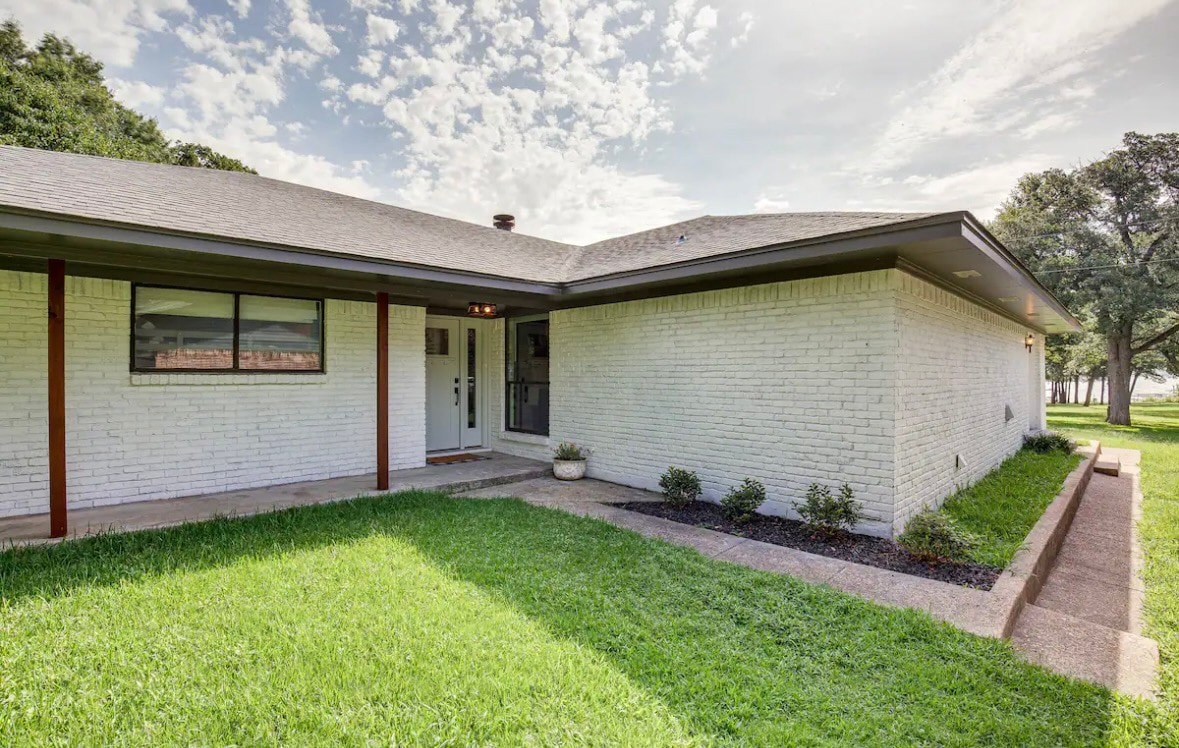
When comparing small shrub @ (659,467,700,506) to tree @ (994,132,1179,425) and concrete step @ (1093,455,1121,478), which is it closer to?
concrete step @ (1093,455,1121,478)

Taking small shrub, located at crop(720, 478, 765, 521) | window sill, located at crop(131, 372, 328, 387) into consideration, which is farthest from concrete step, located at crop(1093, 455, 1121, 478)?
window sill, located at crop(131, 372, 328, 387)

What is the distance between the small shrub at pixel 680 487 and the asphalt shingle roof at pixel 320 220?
8.21 feet

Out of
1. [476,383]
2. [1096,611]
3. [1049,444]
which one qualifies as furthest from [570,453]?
[1049,444]

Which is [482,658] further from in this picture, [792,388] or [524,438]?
[524,438]

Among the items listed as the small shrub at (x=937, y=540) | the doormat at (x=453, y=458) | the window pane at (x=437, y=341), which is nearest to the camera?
the small shrub at (x=937, y=540)

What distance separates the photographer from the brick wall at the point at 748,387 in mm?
4969

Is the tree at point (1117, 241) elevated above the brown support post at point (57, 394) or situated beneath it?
elevated above

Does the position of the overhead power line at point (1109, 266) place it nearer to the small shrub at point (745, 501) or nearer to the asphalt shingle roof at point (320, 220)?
the asphalt shingle roof at point (320, 220)

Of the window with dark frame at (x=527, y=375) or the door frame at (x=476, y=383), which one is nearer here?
the window with dark frame at (x=527, y=375)

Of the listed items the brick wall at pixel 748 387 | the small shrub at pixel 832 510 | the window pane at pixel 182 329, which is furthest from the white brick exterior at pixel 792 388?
the window pane at pixel 182 329

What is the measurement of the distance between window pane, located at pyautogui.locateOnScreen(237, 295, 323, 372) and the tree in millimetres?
21810

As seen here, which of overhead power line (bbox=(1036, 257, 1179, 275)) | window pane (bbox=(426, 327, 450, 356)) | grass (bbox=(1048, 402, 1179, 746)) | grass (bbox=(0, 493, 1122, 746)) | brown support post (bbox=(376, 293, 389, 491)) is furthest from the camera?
overhead power line (bbox=(1036, 257, 1179, 275))

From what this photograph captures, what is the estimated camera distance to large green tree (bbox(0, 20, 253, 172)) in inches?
591

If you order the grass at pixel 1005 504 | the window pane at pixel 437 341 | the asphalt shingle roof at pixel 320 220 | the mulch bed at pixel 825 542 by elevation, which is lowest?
the mulch bed at pixel 825 542
